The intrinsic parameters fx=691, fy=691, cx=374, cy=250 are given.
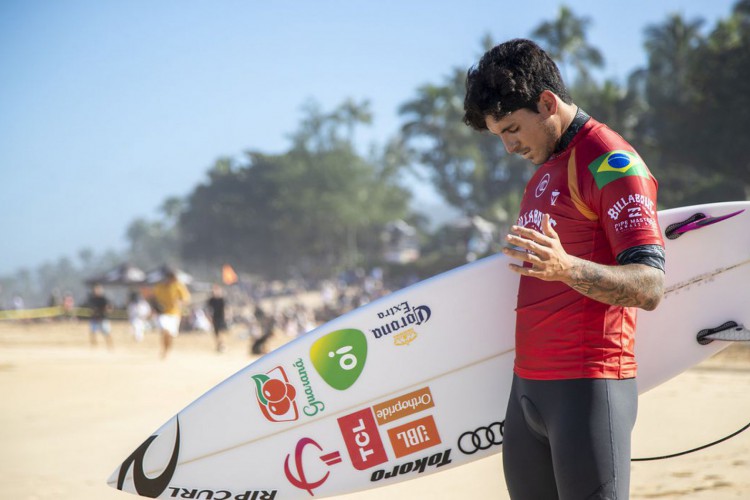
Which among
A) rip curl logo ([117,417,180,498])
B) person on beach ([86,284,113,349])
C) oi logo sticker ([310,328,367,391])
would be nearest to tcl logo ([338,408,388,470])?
oi logo sticker ([310,328,367,391])

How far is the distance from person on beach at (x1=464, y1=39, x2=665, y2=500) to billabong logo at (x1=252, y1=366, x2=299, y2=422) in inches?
59.3

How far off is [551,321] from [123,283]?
38.3 metres

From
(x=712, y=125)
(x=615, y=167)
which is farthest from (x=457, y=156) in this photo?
(x=615, y=167)

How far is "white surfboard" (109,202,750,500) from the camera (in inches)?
115

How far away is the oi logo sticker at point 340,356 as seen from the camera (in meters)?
3.31

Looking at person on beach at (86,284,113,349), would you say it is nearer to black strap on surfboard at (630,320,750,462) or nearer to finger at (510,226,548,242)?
black strap on surfboard at (630,320,750,462)

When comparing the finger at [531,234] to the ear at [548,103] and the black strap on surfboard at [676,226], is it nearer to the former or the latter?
the ear at [548,103]

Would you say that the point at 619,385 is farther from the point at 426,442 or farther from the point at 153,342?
the point at 153,342

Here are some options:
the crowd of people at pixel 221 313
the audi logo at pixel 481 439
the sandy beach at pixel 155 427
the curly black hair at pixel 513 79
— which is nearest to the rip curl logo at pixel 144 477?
the sandy beach at pixel 155 427

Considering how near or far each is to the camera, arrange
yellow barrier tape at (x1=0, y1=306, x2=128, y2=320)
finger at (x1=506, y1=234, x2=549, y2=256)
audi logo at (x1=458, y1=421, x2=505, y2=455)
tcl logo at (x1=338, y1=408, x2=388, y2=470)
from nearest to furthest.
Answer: finger at (x1=506, y1=234, x2=549, y2=256) < audi logo at (x1=458, y1=421, x2=505, y2=455) < tcl logo at (x1=338, y1=408, x2=388, y2=470) < yellow barrier tape at (x1=0, y1=306, x2=128, y2=320)

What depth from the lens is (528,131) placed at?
200 centimetres

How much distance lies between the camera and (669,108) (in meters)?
29.6

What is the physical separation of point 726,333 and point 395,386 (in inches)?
56.4

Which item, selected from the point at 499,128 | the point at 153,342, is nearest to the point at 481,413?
the point at 499,128
